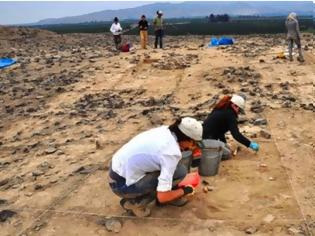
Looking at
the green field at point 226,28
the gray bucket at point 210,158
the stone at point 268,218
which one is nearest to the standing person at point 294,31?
the gray bucket at point 210,158

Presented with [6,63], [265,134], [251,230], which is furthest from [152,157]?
[6,63]

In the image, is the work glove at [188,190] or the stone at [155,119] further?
the stone at [155,119]

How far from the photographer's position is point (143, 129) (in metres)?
8.66

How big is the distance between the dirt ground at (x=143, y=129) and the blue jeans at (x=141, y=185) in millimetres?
320

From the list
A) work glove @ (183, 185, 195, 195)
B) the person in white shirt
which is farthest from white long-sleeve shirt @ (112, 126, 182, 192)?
work glove @ (183, 185, 195, 195)

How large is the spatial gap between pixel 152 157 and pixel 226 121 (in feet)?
6.49

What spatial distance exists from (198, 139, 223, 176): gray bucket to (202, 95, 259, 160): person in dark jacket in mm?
181

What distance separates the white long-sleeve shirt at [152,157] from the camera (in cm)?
470

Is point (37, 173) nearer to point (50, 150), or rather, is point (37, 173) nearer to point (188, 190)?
point (50, 150)

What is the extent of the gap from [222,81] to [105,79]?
11.6 feet

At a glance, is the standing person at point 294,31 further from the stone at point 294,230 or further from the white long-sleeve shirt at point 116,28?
the stone at point 294,230

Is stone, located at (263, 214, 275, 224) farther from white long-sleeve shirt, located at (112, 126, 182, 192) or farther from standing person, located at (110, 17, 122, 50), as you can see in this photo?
standing person, located at (110, 17, 122, 50)

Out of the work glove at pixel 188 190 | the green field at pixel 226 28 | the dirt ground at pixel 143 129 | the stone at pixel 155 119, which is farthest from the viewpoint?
the green field at pixel 226 28

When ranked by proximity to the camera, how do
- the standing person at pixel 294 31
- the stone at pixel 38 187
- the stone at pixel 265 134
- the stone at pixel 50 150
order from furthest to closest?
1. the standing person at pixel 294 31
2. the stone at pixel 50 150
3. the stone at pixel 265 134
4. the stone at pixel 38 187
